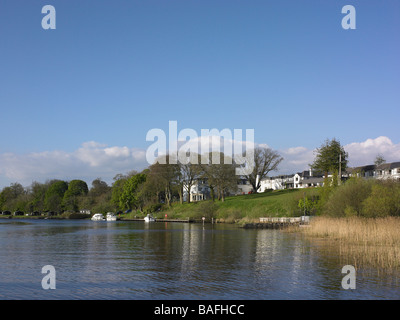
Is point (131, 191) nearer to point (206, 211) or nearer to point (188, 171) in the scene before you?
point (188, 171)

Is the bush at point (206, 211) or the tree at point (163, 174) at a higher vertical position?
the tree at point (163, 174)

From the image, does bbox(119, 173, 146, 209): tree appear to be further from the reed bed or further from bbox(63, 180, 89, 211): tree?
the reed bed

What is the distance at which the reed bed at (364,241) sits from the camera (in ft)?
96.8

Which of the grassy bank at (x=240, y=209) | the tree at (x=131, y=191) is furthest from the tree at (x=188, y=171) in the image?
the tree at (x=131, y=191)

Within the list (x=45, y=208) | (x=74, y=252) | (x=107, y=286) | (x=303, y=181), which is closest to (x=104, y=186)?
(x=45, y=208)

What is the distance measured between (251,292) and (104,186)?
184 metres

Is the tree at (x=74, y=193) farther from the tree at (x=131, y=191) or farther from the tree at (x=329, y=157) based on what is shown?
the tree at (x=329, y=157)

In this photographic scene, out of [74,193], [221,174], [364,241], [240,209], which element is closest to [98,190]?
[74,193]

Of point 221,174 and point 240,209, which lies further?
point 221,174

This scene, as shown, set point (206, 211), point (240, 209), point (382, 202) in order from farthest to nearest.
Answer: point (206, 211)
point (240, 209)
point (382, 202)

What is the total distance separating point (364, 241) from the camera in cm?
4003

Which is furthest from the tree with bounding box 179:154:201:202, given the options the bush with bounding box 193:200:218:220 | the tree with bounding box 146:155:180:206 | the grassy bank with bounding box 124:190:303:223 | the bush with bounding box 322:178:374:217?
the bush with bounding box 322:178:374:217
